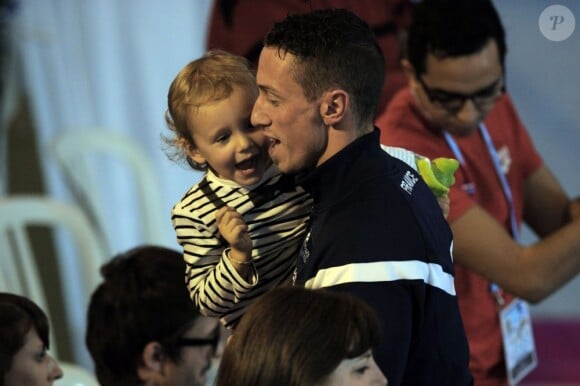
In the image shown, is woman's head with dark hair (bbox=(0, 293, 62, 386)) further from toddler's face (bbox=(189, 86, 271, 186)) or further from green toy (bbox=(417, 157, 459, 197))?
green toy (bbox=(417, 157, 459, 197))

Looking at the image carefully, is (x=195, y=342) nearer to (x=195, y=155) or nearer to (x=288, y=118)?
(x=195, y=155)

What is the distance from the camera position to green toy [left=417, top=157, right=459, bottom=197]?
2.06 metres

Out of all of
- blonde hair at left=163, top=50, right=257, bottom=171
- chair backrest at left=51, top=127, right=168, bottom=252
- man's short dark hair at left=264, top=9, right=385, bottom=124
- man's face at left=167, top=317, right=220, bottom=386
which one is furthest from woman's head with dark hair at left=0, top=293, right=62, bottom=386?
chair backrest at left=51, top=127, right=168, bottom=252

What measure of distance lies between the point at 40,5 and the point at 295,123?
262cm

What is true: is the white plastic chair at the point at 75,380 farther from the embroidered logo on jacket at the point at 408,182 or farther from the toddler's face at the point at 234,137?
the embroidered logo on jacket at the point at 408,182

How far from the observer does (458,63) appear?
8.80 ft

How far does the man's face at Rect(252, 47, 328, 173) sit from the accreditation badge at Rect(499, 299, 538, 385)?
1239 millimetres

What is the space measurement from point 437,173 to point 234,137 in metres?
0.41

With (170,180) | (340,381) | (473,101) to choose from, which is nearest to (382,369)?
(340,381)

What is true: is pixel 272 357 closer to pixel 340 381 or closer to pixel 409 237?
pixel 340 381

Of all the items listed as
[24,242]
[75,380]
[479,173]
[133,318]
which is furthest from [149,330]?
[24,242]

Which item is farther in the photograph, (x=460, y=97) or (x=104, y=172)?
(x=104, y=172)

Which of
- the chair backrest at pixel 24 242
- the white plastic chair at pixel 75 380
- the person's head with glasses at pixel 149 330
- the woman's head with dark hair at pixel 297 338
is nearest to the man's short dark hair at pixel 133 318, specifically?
the person's head with glasses at pixel 149 330

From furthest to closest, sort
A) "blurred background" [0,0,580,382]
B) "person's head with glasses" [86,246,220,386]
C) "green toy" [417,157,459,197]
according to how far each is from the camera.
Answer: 1. "blurred background" [0,0,580,382]
2. "person's head with glasses" [86,246,220,386]
3. "green toy" [417,157,459,197]
